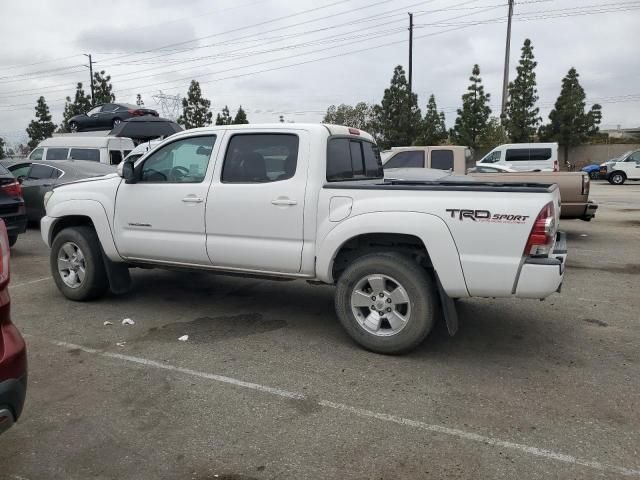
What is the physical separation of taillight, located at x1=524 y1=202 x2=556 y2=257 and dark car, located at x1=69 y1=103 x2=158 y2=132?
19.1 metres

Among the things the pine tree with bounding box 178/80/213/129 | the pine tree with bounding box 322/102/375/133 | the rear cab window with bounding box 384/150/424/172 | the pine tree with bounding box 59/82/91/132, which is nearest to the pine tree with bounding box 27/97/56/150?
the pine tree with bounding box 59/82/91/132

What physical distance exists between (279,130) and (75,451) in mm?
3102

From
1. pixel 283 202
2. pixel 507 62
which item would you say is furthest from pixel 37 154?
pixel 507 62

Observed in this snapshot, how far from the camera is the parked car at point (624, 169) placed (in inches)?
1111

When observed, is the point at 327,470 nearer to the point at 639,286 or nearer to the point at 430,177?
the point at 639,286

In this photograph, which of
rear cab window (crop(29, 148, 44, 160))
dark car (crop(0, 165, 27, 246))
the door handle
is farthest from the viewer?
rear cab window (crop(29, 148, 44, 160))

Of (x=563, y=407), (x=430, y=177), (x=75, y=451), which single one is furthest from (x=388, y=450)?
(x=430, y=177)

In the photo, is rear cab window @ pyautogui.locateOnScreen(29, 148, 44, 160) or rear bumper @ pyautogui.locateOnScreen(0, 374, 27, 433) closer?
rear bumper @ pyautogui.locateOnScreen(0, 374, 27, 433)

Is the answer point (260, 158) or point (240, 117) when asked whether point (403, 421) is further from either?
point (240, 117)

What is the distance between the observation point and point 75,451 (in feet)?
10.0

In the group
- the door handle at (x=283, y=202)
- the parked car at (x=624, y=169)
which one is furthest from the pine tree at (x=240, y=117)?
the door handle at (x=283, y=202)

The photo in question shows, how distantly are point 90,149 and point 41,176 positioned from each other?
3258 mm

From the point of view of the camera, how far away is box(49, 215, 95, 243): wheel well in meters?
5.95

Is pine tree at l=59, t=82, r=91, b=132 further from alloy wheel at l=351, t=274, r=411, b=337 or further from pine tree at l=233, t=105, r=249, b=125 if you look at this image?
alloy wheel at l=351, t=274, r=411, b=337
